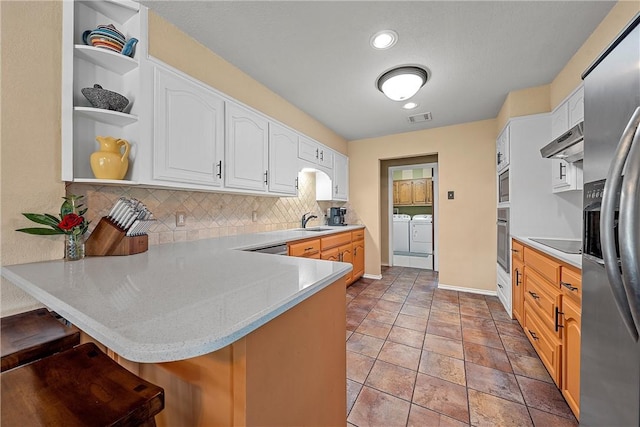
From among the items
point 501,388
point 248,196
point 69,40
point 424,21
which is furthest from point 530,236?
point 69,40

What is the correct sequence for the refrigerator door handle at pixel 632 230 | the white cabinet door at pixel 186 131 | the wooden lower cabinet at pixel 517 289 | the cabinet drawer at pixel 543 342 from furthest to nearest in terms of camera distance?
the wooden lower cabinet at pixel 517 289
the white cabinet door at pixel 186 131
the cabinet drawer at pixel 543 342
the refrigerator door handle at pixel 632 230

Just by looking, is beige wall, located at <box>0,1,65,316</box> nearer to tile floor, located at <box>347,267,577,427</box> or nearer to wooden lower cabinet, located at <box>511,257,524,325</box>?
tile floor, located at <box>347,267,577,427</box>

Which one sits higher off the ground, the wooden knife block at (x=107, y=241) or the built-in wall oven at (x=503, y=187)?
the built-in wall oven at (x=503, y=187)

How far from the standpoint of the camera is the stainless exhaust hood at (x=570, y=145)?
4.46 feet

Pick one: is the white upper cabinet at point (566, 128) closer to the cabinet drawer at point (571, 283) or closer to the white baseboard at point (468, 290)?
the cabinet drawer at point (571, 283)

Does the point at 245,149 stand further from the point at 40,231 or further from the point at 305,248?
the point at 40,231

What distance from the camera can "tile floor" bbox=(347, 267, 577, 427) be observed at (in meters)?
1.36

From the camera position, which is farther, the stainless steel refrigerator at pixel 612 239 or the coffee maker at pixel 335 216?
the coffee maker at pixel 335 216

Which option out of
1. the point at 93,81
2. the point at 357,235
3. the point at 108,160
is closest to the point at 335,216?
the point at 357,235

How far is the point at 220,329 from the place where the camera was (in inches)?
19.3

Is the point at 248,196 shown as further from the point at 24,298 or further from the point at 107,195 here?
the point at 24,298

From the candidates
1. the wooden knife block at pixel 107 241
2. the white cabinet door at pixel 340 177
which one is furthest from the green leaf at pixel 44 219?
the white cabinet door at pixel 340 177

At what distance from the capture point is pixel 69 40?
126 centimetres

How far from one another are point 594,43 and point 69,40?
A: 323 centimetres
